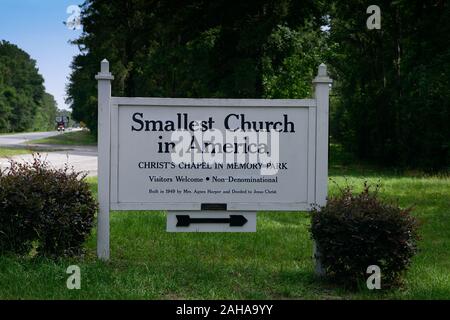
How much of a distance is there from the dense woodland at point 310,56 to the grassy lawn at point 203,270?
1229cm

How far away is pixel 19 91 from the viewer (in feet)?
365

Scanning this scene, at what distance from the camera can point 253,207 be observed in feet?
22.1

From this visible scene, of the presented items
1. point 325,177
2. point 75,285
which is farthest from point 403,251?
point 75,285

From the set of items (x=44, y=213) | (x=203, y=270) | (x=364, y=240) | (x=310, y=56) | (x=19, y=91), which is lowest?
(x=203, y=270)

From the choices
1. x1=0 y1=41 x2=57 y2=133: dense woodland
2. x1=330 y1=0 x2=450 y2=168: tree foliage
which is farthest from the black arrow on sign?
x1=0 y1=41 x2=57 y2=133: dense woodland

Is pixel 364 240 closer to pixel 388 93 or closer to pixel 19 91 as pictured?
pixel 388 93

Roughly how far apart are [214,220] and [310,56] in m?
25.2

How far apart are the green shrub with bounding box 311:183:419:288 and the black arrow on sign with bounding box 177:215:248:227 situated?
0.99m

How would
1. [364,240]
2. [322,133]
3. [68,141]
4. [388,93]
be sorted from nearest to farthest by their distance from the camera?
[364,240]
[322,133]
[388,93]
[68,141]

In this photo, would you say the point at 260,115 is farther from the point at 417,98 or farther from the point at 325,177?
the point at 417,98

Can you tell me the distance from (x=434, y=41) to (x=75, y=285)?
17138 millimetres

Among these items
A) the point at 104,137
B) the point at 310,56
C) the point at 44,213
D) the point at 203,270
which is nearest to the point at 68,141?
the point at 310,56

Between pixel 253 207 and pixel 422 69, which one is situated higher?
pixel 422 69

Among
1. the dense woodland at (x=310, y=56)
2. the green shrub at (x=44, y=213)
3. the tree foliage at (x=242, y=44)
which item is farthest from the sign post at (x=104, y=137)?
the tree foliage at (x=242, y=44)
